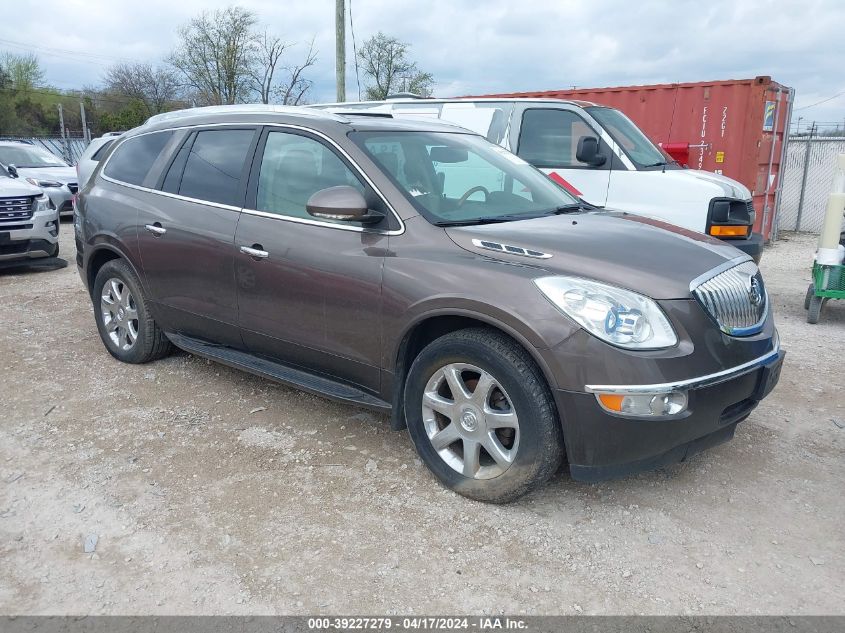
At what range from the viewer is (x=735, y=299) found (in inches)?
127

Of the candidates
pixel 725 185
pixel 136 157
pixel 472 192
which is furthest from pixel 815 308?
pixel 136 157

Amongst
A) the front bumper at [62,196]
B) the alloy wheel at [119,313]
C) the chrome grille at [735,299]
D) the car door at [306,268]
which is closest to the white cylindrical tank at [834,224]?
the chrome grille at [735,299]

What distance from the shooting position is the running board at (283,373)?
369cm

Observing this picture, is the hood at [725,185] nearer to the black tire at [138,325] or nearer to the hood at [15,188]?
the black tire at [138,325]

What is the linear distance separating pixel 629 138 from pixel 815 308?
2508 millimetres

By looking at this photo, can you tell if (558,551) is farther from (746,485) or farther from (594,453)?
(746,485)

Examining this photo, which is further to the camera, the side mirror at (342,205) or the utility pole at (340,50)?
the utility pole at (340,50)

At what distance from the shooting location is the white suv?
28.7 feet

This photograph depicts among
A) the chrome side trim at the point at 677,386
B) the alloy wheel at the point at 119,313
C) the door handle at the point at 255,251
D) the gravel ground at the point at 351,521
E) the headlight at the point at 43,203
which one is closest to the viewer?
the gravel ground at the point at 351,521

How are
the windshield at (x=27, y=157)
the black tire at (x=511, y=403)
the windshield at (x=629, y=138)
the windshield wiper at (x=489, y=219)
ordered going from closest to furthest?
the black tire at (x=511, y=403) → the windshield wiper at (x=489, y=219) → the windshield at (x=629, y=138) → the windshield at (x=27, y=157)

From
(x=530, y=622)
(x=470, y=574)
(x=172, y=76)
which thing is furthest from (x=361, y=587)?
(x=172, y=76)

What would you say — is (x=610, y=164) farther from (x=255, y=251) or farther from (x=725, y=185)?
(x=255, y=251)

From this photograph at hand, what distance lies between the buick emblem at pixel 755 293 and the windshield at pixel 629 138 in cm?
394

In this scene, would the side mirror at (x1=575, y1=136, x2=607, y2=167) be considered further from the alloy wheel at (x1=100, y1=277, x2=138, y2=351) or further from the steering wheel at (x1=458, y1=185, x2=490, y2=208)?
the alloy wheel at (x1=100, y1=277, x2=138, y2=351)
